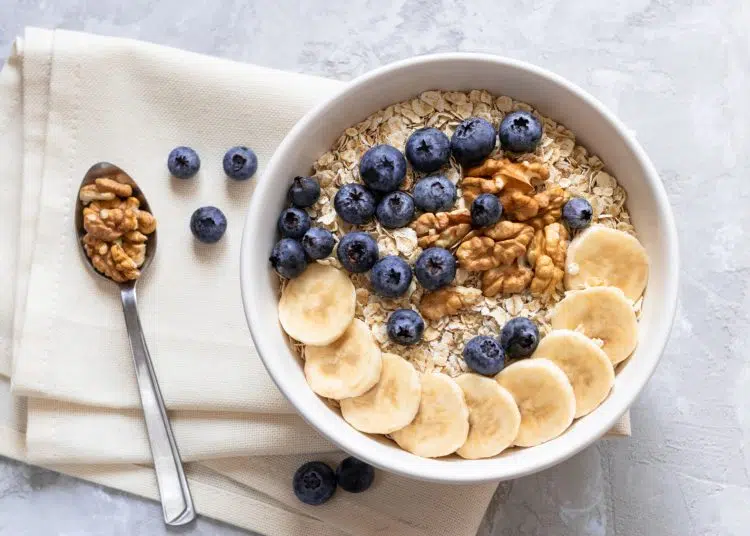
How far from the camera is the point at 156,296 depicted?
150 cm

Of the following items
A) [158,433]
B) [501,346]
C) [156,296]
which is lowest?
[158,433]

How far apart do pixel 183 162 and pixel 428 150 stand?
480mm

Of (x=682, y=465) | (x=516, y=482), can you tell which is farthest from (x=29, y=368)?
(x=682, y=465)

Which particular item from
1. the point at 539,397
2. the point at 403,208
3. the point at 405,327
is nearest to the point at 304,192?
the point at 403,208

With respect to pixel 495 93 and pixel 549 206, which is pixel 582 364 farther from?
pixel 495 93

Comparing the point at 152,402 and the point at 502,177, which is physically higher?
the point at 502,177

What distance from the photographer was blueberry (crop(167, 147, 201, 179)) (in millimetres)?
1475

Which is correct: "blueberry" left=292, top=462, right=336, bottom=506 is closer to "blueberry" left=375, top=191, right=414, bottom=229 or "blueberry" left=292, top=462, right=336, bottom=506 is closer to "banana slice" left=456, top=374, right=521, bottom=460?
"banana slice" left=456, top=374, right=521, bottom=460

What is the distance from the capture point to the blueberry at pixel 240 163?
1.47m

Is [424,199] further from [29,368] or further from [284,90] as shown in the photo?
[29,368]

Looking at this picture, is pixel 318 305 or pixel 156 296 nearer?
pixel 318 305

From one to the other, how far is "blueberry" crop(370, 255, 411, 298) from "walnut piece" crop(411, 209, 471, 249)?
0.17ft

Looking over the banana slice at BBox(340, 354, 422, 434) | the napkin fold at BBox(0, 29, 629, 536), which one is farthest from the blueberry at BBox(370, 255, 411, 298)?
the napkin fold at BBox(0, 29, 629, 536)

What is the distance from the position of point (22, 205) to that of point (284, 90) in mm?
527
